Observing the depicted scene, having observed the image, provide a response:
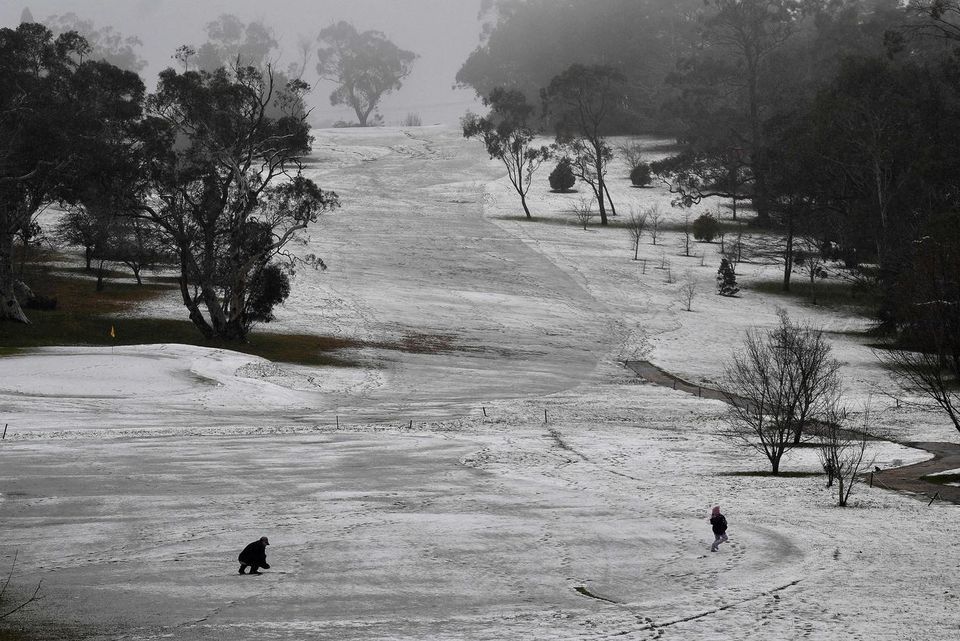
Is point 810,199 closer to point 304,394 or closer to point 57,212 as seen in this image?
point 304,394

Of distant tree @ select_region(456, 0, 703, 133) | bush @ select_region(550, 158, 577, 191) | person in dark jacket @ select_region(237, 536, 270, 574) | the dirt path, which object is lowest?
the dirt path

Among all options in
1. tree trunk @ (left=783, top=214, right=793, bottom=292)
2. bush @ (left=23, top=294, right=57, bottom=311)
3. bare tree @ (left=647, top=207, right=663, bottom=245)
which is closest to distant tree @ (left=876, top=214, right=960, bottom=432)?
tree trunk @ (left=783, top=214, right=793, bottom=292)

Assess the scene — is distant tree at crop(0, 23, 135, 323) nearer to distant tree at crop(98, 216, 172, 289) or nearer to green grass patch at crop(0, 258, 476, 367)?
green grass patch at crop(0, 258, 476, 367)

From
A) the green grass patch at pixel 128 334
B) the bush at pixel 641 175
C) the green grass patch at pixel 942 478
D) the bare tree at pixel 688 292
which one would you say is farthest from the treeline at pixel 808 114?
the green grass patch at pixel 128 334

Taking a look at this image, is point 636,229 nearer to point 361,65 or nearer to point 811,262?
point 811,262

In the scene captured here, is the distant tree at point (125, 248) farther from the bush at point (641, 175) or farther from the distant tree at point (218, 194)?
the bush at point (641, 175)

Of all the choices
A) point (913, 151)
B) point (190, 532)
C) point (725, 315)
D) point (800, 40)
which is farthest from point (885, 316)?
point (800, 40)

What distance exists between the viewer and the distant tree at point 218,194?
46.1 meters

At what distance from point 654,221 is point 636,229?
10.1 ft

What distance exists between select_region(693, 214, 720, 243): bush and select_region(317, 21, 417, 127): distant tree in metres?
109

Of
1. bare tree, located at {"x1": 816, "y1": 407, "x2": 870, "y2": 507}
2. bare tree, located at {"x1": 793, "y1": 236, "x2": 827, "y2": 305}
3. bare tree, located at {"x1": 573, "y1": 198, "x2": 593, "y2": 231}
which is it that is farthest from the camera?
bare tree, located at {"x1": 573, "y1": 198, "x2": 593, "y2": 231}

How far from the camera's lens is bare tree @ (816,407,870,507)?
22.9 metres

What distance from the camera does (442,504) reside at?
21438mm

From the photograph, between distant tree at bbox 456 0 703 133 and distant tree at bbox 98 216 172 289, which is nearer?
distant tree at bbox 98 216 172 289
